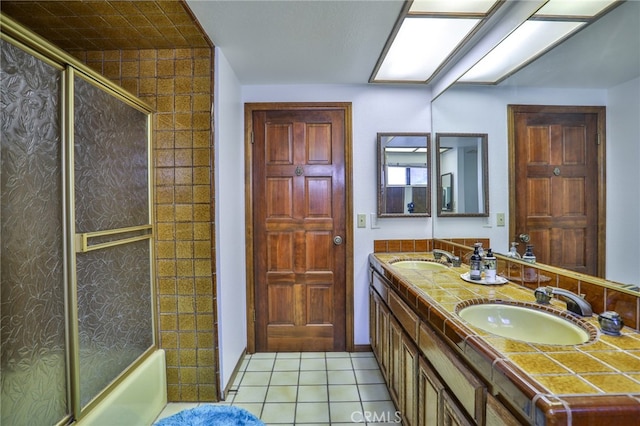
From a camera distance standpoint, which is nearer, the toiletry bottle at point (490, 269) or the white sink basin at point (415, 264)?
the toiletry bottle at point (490, 269)

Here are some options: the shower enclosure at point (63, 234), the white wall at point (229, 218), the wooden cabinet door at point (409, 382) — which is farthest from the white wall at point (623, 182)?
the shower enclosure at point (63, 234)

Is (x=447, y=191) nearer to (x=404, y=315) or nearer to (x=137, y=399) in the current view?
(x=404, y=315)

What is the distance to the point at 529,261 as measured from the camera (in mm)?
1388

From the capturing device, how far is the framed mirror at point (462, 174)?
1.83 meters

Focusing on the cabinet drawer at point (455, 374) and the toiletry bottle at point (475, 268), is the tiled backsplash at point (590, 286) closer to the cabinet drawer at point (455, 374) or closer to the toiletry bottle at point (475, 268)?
the toiletry bottle at point (475, 268)

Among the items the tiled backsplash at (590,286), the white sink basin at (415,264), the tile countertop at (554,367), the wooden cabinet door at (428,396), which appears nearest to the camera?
the tile countertop at (554,367)

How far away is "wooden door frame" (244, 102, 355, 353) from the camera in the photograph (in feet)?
7.77

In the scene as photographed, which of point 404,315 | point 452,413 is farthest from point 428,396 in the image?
point 404,315

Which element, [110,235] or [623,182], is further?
[110,235]

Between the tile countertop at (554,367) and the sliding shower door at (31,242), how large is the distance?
150 centimetres

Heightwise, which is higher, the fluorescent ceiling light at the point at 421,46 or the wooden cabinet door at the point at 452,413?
the fluorescent ceiling light at the point at 421,46

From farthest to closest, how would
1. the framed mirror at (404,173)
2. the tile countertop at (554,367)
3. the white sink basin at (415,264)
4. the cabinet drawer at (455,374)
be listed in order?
the framed mirror at (404,173) < the white sink basin at (415,264) < the cabinet drawer at (455,374) < the tile countertop at (554,367)

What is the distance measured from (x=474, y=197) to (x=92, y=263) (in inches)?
87.0

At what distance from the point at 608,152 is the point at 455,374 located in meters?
0.98
